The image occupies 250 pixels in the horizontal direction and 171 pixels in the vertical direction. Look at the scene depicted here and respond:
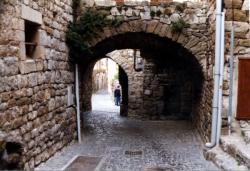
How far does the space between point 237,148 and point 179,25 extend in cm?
288

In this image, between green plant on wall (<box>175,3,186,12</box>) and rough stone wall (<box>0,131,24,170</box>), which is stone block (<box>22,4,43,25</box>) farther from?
green plant on wall (<box>175,3,186,12</box>)

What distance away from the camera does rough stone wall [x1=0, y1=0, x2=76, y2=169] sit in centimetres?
392

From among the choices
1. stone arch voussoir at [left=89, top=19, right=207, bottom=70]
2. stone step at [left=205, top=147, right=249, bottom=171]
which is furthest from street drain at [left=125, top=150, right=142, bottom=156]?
stone arch voussoir at [left=89, top=19, right=207, bottom=70]

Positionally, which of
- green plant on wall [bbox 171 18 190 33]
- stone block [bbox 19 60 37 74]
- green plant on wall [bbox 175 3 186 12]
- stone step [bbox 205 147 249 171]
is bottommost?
stone step [bbox 205 147 249 171]

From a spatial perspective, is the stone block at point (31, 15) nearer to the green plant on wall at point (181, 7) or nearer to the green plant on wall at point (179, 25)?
the green plant on wall at point (179, 25)

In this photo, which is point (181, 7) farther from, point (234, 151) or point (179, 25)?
point (234, 151)

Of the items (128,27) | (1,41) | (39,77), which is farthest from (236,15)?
(1,41)

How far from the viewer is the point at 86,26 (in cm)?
665

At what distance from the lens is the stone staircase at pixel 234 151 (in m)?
4.36

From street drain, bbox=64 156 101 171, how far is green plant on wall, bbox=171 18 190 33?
9.37 ft

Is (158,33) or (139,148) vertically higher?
(158,33)

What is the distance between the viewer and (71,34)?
6457mm

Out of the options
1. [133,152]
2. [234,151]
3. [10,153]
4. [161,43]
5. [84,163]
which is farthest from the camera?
[161,43]

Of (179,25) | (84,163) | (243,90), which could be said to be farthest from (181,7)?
(84,163)
